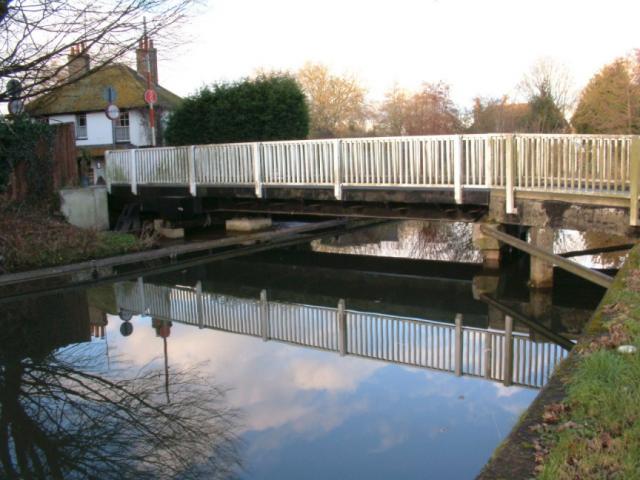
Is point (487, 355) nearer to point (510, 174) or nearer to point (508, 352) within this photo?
point (508, 352)

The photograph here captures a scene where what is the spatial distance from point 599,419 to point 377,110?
1761 inches

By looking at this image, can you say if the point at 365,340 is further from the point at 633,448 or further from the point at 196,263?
the point at 196,263

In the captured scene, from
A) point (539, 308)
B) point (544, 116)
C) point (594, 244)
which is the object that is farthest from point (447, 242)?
point (544, 116)

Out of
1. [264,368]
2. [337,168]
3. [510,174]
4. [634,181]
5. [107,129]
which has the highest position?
[107,129]

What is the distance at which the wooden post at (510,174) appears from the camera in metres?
12.2

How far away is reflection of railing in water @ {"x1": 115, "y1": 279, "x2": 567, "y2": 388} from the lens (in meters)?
7.91

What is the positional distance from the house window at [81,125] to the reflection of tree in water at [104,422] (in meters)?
32.4

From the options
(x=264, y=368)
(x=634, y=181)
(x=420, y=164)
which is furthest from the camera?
(x=420, y=164)

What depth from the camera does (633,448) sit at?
366 centimetres

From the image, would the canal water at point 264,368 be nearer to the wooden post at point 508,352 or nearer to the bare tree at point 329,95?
the wooden post at point 508,352

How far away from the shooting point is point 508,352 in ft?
27.1

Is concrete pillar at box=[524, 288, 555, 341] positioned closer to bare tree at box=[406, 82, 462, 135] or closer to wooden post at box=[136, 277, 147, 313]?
wooden post at box=[136, 277, 147, 313]

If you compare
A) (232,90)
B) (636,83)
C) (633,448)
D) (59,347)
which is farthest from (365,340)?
(636,83)

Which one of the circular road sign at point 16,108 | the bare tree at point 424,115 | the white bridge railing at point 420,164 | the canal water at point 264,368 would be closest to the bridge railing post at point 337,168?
the white bridge railing at point 420,164
